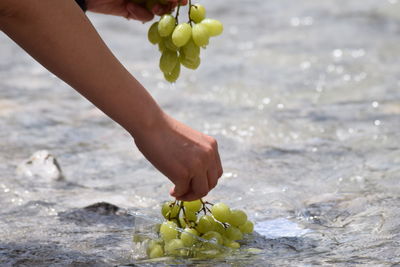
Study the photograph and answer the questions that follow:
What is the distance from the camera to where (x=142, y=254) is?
1792 mm

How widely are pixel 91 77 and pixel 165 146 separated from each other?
0.64 ft

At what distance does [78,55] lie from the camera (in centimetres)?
149

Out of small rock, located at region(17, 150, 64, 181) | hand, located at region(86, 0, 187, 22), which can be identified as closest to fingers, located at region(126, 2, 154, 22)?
hand, located at region(86, 0, 187, 22)

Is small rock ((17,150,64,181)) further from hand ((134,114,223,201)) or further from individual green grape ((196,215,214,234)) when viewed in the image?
hand ((134,114,223,201))

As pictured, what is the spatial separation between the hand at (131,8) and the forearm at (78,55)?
1.32 ft

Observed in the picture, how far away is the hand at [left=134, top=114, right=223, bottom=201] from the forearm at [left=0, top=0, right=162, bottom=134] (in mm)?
31

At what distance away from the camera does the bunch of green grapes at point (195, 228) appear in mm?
1761

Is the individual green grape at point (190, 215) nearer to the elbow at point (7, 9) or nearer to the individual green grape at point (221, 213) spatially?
the individual green grape at point (221, 213)

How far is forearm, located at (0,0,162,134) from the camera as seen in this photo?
146 centimetres

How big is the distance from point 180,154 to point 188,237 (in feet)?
0.88

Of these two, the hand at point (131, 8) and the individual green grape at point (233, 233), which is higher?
the hand at point (131, 8)

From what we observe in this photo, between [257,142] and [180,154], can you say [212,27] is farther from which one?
[257,142]

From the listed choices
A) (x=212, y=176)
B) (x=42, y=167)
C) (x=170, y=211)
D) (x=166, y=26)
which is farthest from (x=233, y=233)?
(x=42, y=167)

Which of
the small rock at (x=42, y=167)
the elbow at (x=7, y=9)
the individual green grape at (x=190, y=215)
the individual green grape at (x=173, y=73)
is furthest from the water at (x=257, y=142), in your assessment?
the elbow at (x=7, y=9)
